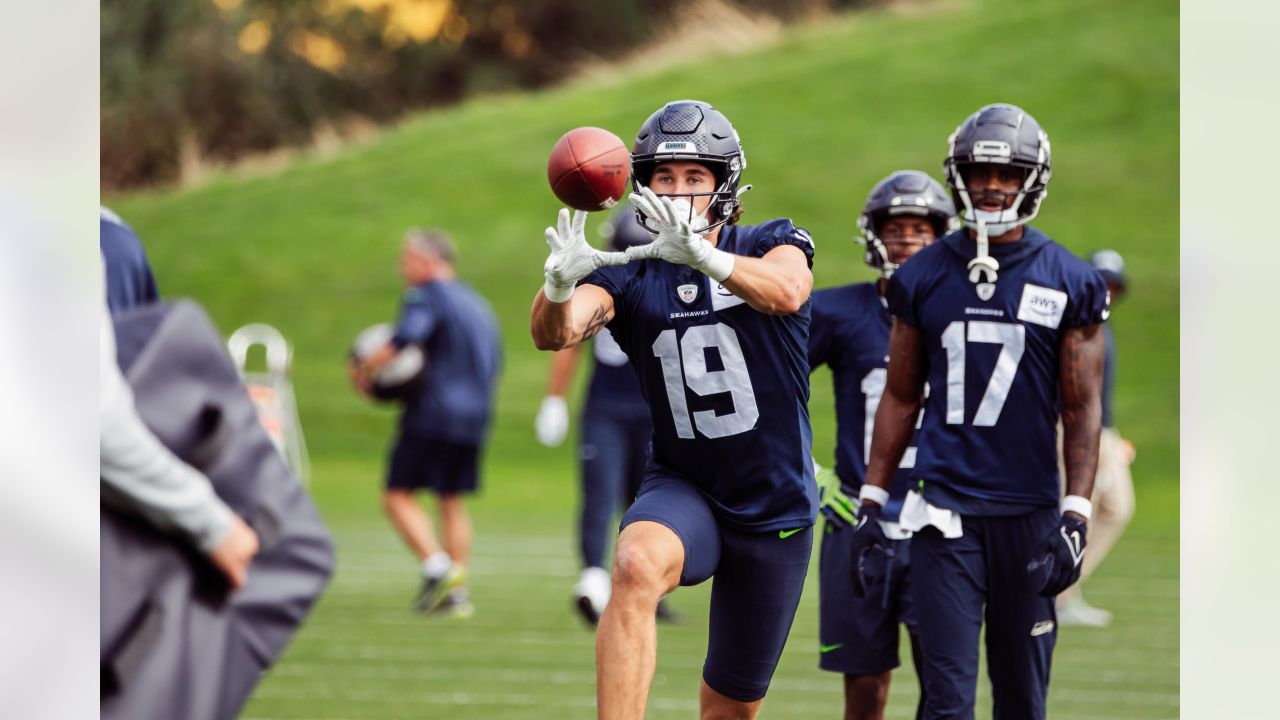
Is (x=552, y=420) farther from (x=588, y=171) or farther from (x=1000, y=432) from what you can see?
(x=588, y=171)

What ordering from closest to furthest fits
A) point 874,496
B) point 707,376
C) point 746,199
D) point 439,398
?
point 707,376 < point 874,496 < point 439,398 < point 746,199

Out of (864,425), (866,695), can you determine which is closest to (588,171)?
(864,425)

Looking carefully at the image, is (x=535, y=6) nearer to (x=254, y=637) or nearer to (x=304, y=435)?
(x=304, y=435)

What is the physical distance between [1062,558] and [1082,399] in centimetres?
37

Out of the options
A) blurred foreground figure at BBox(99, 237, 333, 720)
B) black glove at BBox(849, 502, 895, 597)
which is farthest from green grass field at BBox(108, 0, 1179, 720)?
blurred foreground figure at BBox(99, 237, 333, 720)

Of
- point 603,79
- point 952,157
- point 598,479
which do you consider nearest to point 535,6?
point 603,79

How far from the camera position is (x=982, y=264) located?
12.3ft

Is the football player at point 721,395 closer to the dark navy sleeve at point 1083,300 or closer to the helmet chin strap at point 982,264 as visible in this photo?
the helmet chin strap at point 982,264

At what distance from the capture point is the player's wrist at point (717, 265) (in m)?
3.30

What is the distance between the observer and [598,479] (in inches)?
271

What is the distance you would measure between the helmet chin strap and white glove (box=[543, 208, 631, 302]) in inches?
34.9

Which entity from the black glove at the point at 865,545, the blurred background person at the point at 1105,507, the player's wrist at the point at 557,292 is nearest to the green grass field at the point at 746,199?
the blurred background person at the point at 1105,507

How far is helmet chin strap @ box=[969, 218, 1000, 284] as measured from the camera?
3.74 m
